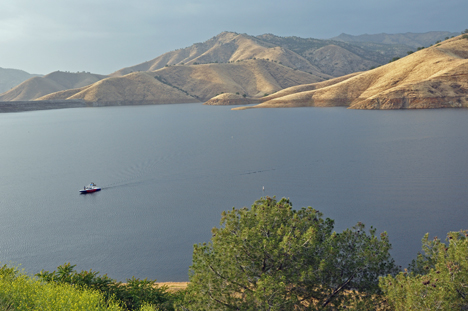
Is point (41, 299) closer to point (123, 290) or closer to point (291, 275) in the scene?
point (123, 290)

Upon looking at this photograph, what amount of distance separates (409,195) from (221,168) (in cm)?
3061

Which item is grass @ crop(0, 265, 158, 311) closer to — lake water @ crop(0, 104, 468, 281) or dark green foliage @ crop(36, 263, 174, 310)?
dark green foliage @ crop(36, 263, 174, 310)

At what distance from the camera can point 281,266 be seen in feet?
55.2

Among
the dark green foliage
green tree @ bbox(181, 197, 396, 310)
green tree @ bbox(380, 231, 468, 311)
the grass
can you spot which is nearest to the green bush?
the grass

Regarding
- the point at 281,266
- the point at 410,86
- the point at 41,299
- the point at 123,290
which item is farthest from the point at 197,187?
the point at 410,86

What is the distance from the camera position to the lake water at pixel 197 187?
34.8 metres

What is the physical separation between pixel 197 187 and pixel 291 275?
36.9m

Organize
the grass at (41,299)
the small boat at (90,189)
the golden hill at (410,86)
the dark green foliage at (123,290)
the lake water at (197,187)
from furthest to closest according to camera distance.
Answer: the golden hill at (410,86), the small boat at (90,189), the lake water at (197,187), the dark green foliage at (123,290), the grass at (41,299)

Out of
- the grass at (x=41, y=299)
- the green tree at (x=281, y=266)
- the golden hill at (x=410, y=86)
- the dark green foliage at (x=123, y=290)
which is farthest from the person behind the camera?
the golden hill at (x=410, y=86)

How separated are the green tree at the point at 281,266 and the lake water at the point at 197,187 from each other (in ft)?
43.7

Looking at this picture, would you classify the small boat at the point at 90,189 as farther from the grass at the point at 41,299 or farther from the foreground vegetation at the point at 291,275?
the grass at the point at 41,299

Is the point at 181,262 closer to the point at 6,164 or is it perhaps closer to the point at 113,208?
the point at 113,208

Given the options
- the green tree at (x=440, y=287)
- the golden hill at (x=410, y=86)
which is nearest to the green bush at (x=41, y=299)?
the green tree at (x=440, y=287)

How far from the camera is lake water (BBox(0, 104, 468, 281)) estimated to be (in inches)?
1369
